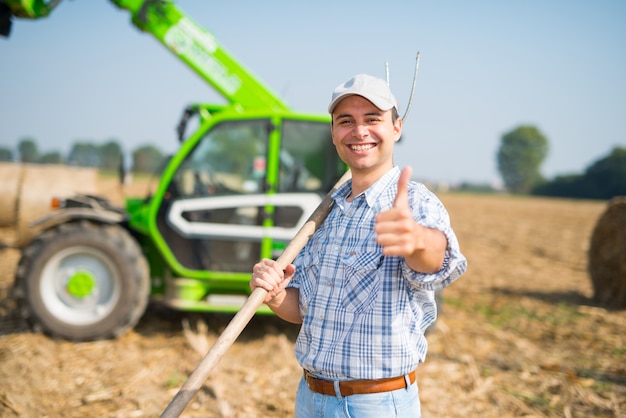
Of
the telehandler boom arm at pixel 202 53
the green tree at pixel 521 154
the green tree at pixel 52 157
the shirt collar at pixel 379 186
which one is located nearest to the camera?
the shirt collar at pixel 379 186

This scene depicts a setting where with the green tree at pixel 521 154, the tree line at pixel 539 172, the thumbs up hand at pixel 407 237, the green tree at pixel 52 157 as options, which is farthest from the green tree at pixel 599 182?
the thumbs up hand at pixel 407 237

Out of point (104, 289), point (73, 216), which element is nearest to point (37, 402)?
point (104, 289)

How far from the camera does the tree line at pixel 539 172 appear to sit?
4866cm

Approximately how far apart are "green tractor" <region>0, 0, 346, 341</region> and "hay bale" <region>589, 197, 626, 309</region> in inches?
183

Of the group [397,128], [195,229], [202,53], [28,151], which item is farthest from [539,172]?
[397,128]

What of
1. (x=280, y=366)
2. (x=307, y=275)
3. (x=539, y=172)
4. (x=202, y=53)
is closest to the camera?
(x=307, y=275)

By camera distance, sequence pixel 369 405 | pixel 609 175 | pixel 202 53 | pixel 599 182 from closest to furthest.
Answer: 1. pixel 369 405
2. pixel 202 53
3. pixel 609 175
4. pixel 599 182

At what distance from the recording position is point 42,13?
17.5 ft

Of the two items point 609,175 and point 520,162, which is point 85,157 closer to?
point 609,175

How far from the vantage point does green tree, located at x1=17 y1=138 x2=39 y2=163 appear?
12.9 metres

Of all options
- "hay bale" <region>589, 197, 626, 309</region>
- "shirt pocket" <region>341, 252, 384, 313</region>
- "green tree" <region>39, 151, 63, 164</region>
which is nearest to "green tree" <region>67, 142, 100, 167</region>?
"green tree" <region>39, 151, 63, 164</region>

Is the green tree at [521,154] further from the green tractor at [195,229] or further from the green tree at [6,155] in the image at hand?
the green tractor at [195,229]

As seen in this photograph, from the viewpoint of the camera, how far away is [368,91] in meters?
1.70

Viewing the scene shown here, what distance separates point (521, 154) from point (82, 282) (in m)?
112
